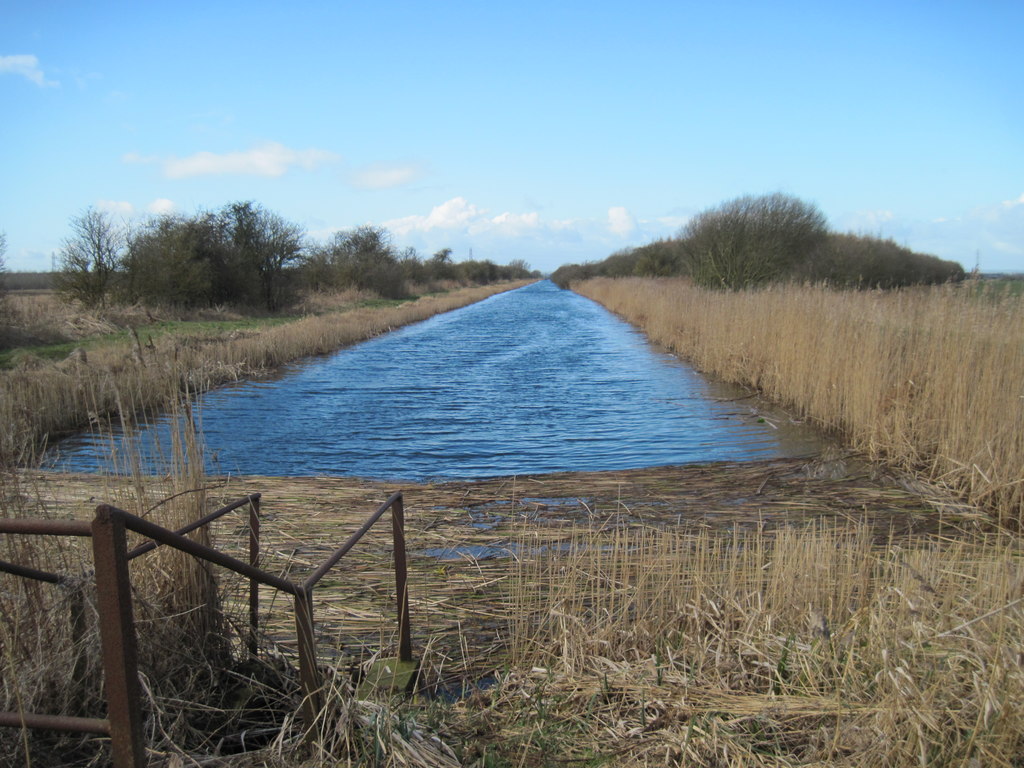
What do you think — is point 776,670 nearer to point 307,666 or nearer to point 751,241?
point 307,666

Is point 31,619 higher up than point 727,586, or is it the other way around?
point 31,619

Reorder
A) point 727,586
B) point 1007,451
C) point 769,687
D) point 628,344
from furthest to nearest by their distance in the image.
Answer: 1. point 628,344
2. point 1007,451
3. point 727,586
4. point 769,687

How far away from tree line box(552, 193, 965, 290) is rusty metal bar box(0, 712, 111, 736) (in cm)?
1828

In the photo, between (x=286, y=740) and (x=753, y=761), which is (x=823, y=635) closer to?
(x=753, y=761)

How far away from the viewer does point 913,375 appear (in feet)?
24.6

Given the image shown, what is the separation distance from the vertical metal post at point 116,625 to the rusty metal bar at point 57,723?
41 millimetres

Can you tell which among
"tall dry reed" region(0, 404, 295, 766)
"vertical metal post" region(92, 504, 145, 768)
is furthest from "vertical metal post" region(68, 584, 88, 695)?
"vertical metal post" region(92, 504, 145, 768)

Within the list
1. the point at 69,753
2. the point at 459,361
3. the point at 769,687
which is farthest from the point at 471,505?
the point at 459,361

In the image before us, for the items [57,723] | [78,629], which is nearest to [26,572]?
[78,629]

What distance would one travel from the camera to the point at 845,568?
3.72m

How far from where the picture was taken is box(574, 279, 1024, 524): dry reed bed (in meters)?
5.89

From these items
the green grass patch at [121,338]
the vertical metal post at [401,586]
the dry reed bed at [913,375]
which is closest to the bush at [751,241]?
the dry reed bed at [913,375]

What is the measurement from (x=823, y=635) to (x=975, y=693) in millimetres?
466

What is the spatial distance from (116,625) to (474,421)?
8.99m
